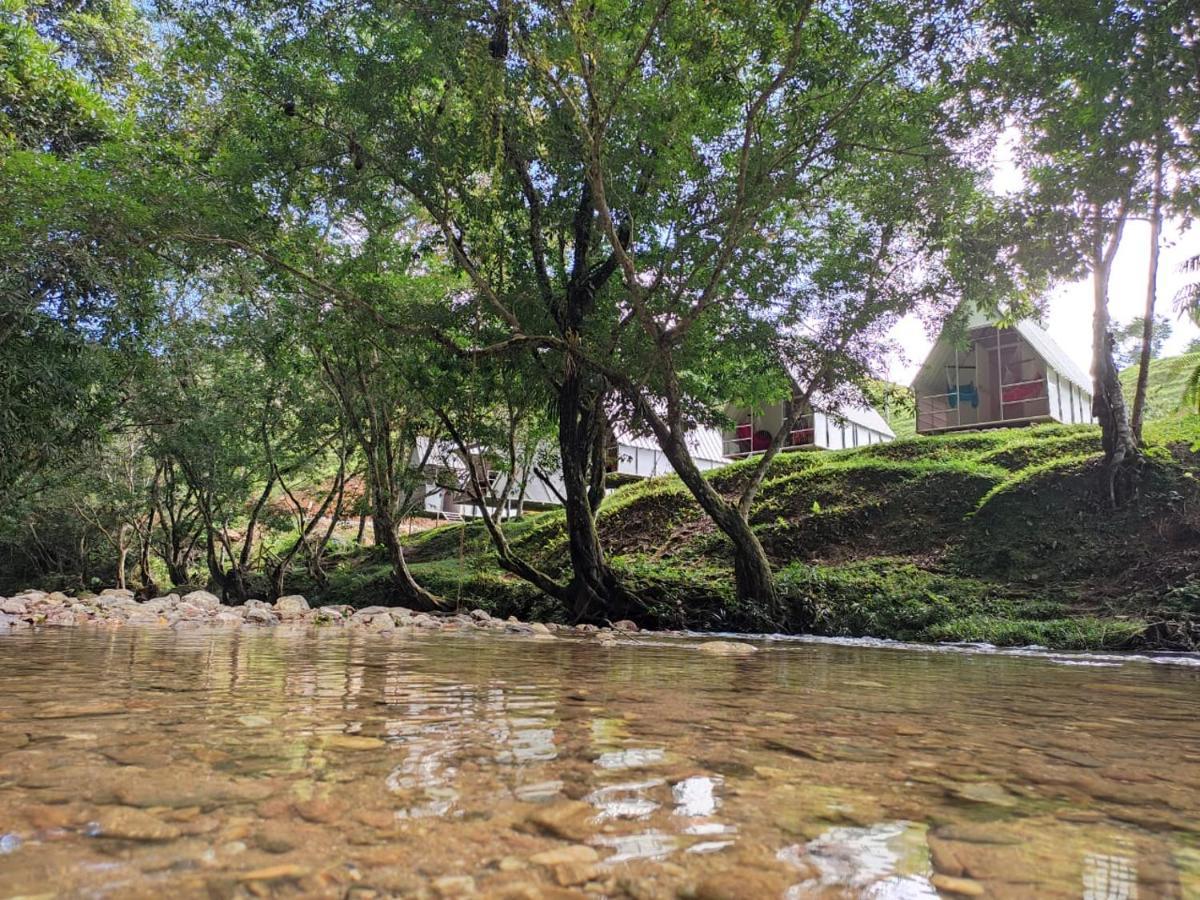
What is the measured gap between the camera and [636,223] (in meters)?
9.88

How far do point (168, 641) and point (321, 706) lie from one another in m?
5.11

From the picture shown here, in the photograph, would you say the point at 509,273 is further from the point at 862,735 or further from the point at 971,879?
the point at 971,879

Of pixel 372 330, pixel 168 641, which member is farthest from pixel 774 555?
pixel 168 641

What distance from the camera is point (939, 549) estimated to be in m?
12.5

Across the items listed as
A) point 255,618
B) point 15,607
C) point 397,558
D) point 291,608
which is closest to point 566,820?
point 255,618

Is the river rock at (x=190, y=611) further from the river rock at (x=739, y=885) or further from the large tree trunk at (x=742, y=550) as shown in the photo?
the river rock at (x=739, y=885)

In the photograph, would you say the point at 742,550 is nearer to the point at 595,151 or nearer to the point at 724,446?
the point at 595,151

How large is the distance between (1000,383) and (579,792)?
80.8ft

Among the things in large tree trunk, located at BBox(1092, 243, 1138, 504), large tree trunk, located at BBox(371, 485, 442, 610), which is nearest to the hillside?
large tree trunk, located at BBox(1092, 243, 1138, 504)

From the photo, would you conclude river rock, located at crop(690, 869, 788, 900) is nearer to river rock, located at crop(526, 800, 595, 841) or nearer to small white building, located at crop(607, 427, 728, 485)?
river rock, located at crop(526, 800, 595, 841)

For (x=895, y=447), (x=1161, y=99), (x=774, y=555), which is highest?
(x=1161, y=99)

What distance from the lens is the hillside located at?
371 inches

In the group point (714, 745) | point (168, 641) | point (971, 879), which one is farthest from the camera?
point (168, 641)

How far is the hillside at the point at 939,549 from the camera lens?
30.9ft
